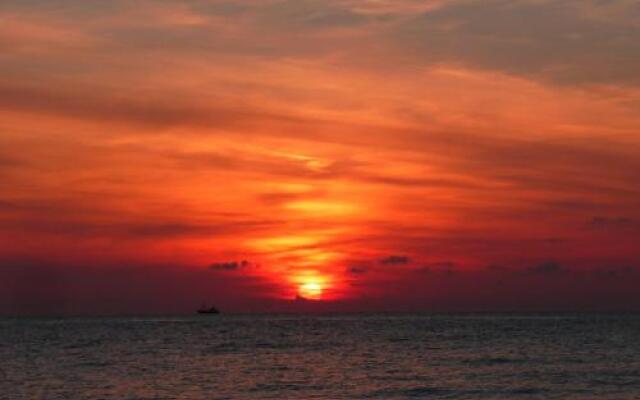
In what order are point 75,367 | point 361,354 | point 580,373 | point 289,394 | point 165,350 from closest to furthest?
point 289,394, point 580,373, point 75,367, point 361,354, point 165,350

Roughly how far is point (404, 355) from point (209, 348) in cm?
2793

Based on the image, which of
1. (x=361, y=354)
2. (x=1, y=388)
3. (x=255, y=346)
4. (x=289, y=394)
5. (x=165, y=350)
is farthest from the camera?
(x=255, y=346)

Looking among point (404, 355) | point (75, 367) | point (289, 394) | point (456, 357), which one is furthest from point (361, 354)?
point (289, 394)

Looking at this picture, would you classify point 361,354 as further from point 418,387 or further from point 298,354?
point 418,387

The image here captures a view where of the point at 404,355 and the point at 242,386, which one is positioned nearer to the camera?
Answer: the point at 242,386

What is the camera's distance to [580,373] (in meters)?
72.4

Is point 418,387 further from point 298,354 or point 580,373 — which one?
point 298,354

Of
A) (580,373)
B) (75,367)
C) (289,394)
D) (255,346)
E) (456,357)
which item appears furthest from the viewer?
(255,346)

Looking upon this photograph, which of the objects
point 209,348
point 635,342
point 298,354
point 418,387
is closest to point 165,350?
point 209,348

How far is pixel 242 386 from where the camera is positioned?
6378cm

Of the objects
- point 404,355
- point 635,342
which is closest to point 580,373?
point 404,355

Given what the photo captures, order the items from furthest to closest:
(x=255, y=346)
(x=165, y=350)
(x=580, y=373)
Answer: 1. (x=255, y=346)
2. (x=165, y=350)
3. (x=580, y=373)

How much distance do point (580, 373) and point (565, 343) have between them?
4438cm

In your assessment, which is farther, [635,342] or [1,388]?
[635,342]
